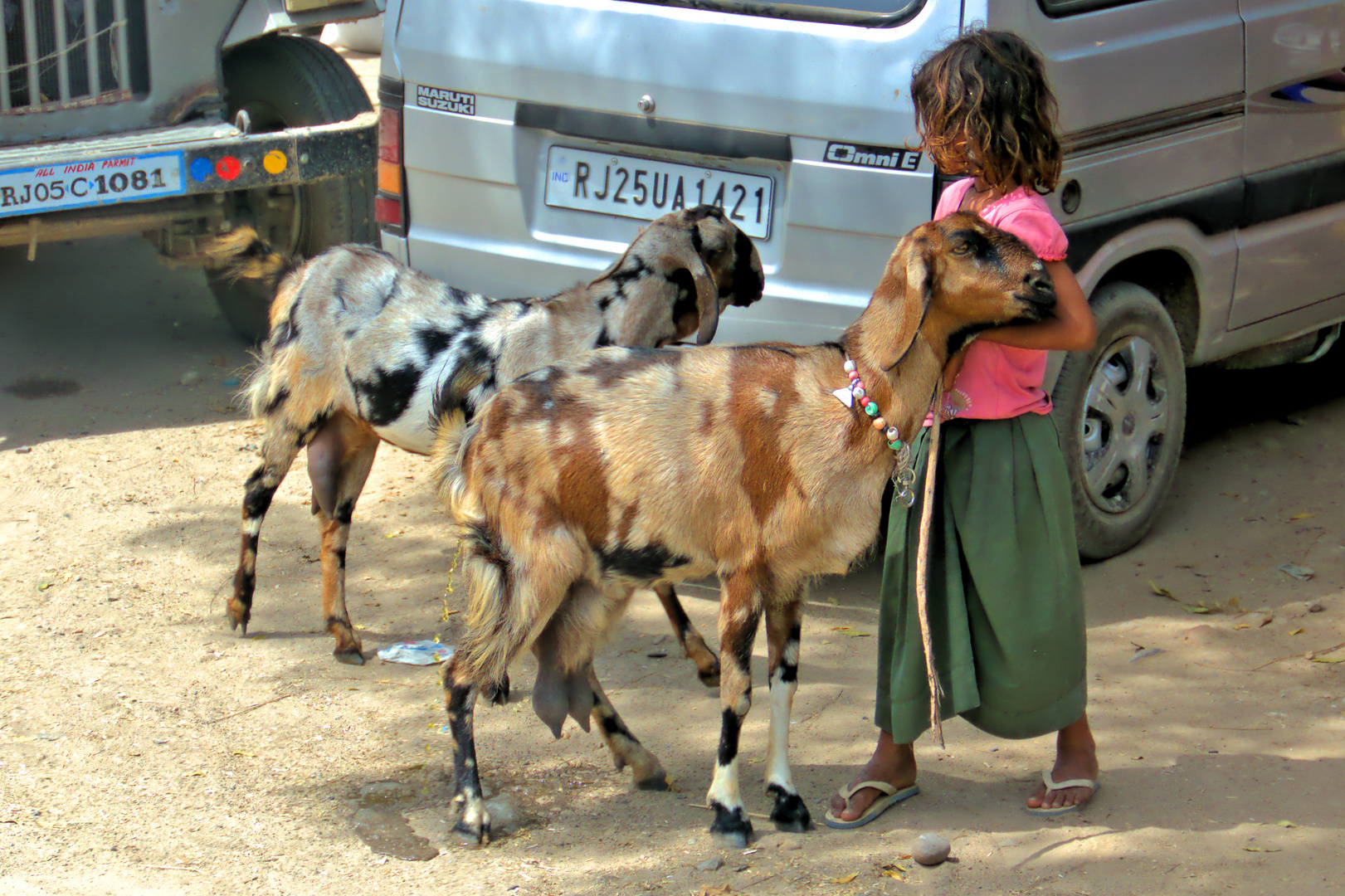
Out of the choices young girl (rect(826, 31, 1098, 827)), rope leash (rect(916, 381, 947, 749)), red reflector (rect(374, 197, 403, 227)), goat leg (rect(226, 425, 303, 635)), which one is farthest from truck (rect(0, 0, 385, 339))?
rope leash (rect(916, 381, 947, 749))

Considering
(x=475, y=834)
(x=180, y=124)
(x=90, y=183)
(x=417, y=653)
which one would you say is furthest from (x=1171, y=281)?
(x=180, y=124)

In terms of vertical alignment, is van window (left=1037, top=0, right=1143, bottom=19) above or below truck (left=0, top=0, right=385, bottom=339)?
above

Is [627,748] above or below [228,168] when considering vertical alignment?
below

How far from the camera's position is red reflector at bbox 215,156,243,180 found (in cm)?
623

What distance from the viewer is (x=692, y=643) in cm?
439

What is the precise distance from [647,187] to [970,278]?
175 centimetres

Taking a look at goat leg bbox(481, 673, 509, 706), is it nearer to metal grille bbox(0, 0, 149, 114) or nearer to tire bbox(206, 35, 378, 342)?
tire bbox(206, 35, 378, 342)

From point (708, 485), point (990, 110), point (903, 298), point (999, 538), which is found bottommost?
point (999, 538)

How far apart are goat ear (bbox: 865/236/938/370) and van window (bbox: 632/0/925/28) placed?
4.09ft

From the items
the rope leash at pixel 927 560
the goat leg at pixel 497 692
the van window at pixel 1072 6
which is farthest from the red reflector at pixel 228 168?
the rope leash at pixel 927 560

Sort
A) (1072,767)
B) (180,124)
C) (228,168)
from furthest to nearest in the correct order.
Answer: (180,124) → (228,168) → (1072,767)

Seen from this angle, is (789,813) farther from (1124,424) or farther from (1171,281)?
(1171,281)

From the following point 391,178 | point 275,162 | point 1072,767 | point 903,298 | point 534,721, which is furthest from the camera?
point 275,162

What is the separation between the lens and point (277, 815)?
3.58 meters
